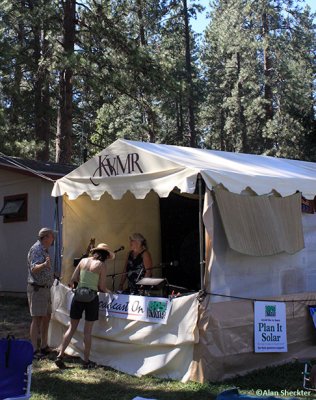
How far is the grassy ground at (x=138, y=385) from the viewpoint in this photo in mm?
5191

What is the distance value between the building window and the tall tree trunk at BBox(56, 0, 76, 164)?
4.46 m

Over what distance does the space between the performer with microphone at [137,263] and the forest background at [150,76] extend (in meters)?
7.73

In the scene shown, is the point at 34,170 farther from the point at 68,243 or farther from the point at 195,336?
the point at 195,336

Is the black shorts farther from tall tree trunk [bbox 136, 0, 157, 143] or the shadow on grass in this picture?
tall tree trunk [bbox 136, 0, 157, 143]

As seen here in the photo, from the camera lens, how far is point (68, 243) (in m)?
7.65

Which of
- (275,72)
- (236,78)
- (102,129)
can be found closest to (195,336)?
(102,129)

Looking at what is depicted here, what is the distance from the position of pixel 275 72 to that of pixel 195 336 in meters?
28.3

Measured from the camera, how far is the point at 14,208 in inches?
488

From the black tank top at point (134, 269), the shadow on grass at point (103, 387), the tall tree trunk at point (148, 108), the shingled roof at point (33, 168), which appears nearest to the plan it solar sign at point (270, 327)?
the shadow on grass at point (103, 387)

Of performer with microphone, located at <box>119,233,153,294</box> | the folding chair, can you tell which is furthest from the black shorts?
the folding chair

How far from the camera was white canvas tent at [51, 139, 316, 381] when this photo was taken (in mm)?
5570

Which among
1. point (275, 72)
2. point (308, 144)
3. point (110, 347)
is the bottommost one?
point (110, 347)

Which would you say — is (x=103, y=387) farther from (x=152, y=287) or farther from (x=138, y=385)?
(x=152, y=287)

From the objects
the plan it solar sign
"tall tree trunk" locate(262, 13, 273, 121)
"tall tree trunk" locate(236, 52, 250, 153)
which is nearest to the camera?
the plan it solar sign
